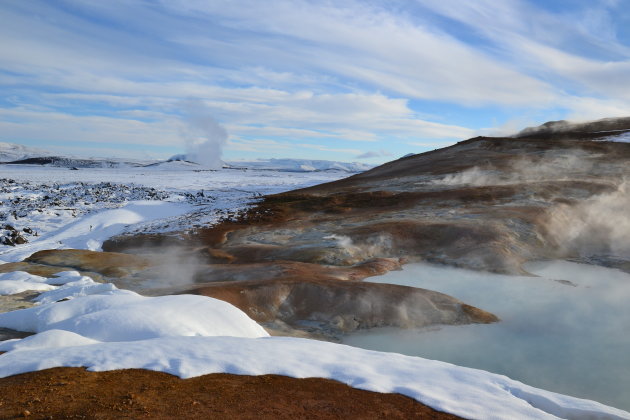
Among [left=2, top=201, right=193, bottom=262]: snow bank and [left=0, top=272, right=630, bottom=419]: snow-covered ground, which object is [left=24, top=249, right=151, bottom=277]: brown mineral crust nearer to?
[left=2, top=201, right=193, bottom=262]: snow bank

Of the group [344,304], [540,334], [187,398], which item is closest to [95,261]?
[344,304]

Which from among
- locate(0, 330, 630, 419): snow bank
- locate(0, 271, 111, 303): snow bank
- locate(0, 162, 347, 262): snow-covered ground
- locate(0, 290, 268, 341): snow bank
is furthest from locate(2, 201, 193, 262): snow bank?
locate(0, 330, 630, 419): snow bank

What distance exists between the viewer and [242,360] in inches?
294

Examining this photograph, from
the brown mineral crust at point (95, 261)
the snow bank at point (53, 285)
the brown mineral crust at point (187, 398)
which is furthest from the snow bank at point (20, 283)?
the brown mineral crust at point (187, 398)

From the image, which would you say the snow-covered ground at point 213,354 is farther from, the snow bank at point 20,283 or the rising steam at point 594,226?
the rising steam at point 594,226

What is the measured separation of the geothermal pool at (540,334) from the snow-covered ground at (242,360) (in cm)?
265

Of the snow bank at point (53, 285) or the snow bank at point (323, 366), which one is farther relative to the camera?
the snow bank at point (53, 285)

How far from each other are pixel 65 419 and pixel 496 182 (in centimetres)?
3011

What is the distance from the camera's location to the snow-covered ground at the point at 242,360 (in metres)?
6.51

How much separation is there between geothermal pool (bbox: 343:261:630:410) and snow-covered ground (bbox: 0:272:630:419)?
2.65 metres

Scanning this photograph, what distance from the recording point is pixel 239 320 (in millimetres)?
10609

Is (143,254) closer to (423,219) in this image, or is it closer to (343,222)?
(343,222)

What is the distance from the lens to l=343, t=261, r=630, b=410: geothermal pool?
30.7ft

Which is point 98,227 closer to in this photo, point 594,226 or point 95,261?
point 95,261
